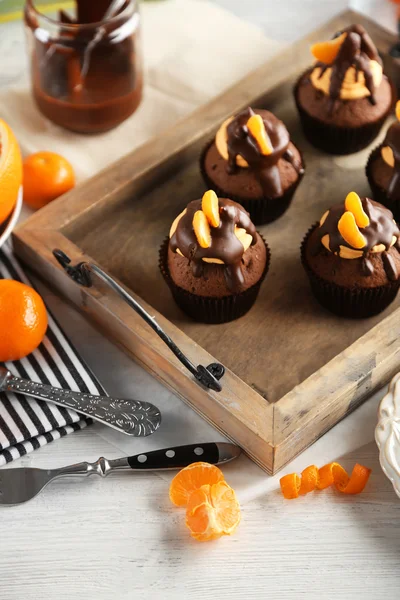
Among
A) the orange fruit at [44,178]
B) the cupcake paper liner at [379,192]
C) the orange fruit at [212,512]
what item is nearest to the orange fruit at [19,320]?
the orange fruit at [44,178]

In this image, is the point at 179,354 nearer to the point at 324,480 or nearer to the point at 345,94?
the point at 324,480

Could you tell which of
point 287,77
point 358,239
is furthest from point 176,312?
point 287,77

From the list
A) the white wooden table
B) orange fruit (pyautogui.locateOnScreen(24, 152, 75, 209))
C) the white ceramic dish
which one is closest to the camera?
the white wooden table

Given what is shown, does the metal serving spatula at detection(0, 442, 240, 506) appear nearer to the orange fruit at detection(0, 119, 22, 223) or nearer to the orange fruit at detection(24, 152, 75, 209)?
the orange fruit at detection(0, 119, 22, 223)

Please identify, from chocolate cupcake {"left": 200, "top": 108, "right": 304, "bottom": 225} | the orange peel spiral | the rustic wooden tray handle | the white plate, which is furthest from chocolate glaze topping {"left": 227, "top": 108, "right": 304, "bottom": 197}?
the orange peel spiral

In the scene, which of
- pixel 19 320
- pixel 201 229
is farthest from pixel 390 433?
pixel 19 320

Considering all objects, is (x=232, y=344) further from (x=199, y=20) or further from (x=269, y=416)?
(x=199, y=20)
